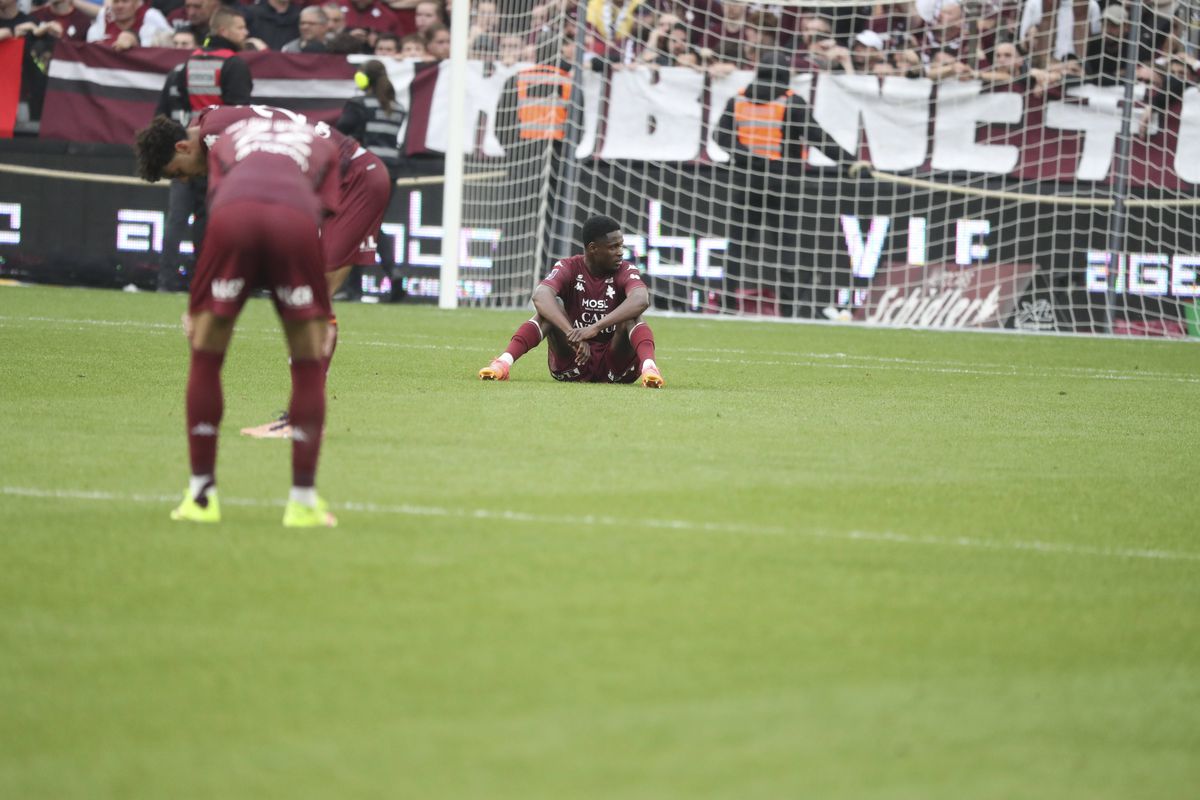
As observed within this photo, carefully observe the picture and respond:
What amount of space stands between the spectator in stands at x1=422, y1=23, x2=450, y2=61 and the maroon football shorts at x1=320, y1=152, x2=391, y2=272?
10.8 metres

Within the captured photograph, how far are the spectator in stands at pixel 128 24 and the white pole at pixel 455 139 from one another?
190 inches

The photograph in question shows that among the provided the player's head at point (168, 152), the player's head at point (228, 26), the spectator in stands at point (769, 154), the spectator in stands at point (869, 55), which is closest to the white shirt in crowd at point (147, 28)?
the player's head at point (228, 26)

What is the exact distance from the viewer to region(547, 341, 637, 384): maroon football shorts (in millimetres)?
10750

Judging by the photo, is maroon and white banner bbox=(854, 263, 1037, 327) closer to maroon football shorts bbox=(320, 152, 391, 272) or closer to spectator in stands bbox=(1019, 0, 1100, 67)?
spectator in stands bbox=(1019, 0, 1100, 67)

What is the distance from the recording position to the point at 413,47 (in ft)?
63.1

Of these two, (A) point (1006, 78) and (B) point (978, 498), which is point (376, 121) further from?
(B) point (978, 498)

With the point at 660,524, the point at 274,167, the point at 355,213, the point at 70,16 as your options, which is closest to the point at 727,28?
the point at 70,16

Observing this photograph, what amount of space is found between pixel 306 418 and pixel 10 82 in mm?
15386

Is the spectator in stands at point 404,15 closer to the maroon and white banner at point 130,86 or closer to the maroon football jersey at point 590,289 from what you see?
the maroon and white banner at point 130,86

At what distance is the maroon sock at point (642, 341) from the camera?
1050 cm

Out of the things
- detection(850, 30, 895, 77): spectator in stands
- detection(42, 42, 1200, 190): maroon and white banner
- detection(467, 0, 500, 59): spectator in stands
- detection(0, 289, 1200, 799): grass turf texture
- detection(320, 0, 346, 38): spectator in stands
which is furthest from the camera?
detection(320, 0, 346, 38): spectator in stands

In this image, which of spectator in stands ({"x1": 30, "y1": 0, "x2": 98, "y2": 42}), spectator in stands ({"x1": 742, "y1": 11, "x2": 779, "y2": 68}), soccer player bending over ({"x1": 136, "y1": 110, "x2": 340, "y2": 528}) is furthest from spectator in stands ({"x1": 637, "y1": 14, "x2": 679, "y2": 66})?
soccer player bending over ({"x1": 136, "y1": 110, "x2": 340, "y2": 528})

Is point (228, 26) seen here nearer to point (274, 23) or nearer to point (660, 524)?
point (274, 23)

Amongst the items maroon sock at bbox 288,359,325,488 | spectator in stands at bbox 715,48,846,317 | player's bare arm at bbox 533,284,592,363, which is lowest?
maroon sock at bbox 288,359,325,488
